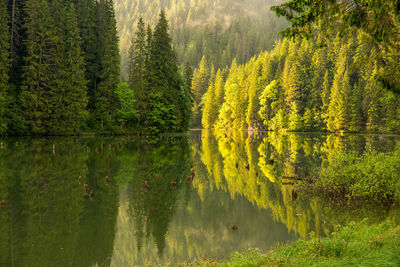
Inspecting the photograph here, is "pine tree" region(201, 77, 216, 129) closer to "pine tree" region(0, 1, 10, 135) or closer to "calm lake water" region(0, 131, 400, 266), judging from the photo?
"pine tree" region(0, 1, 10, 135)

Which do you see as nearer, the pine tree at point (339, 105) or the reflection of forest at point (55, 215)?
the reflection of forest at point (55, 215)

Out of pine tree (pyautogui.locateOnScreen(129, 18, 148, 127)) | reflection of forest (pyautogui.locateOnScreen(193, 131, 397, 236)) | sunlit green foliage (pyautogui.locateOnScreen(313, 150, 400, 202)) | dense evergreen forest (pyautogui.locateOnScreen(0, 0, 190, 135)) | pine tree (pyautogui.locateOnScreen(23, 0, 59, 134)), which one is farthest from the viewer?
pine tree (pyautogui.locateOnScreen(129, 18, 148, 127))

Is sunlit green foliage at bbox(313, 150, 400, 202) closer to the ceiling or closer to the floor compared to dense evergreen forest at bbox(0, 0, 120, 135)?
closer to the floor

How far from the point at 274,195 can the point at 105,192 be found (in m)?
8.19

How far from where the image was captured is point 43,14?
146 ft

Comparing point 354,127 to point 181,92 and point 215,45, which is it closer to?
point 181,92

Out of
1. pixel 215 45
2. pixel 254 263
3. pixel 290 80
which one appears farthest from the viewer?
pixel 215 45

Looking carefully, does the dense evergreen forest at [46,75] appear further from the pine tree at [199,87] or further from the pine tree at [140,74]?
the pine tree at [199,87]

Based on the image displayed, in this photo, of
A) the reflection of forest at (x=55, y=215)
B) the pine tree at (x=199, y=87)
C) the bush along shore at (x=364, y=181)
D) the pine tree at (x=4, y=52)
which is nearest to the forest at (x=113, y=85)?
the pine tree at (x=4, y=52)

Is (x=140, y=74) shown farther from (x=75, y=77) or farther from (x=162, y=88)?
(x=75, y=77)

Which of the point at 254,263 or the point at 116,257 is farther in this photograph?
the point at 116,257

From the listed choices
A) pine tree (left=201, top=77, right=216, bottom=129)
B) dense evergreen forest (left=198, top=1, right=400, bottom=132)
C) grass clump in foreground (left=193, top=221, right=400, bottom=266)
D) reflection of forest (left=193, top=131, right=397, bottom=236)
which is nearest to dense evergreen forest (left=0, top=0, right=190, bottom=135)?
reflection of forest (left=193, top=131, right=397, bottom=236)

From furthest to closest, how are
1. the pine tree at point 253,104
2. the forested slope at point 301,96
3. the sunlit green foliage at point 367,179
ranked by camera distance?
1. the pine tree at point 253,104
2. the forested slope at point 301,96
3. the sunlit green foliage at point 367,179

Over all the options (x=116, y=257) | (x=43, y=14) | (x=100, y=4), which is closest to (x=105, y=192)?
(x=116, y=257)
